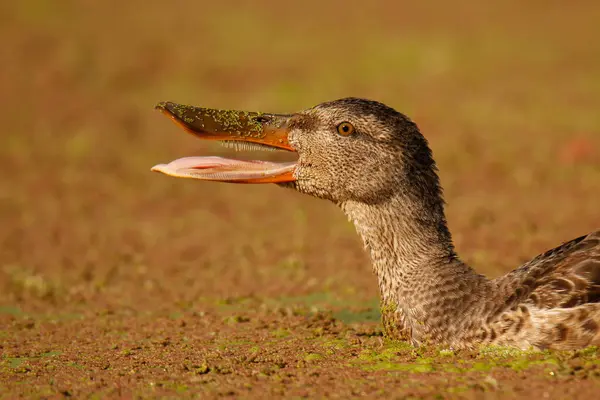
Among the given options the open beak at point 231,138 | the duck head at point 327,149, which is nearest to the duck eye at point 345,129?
the duck head at point 327,149

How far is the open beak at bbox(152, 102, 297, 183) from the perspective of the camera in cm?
555

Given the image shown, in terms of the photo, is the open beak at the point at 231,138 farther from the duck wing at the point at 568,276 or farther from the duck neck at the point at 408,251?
the duck wing at the point at 568,276

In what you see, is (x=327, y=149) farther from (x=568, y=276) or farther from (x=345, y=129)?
(x=568, y=276)

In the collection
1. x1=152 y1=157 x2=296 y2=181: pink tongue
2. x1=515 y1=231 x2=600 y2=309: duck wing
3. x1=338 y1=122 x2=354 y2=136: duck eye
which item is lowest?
x1=515 y1=231 x2=600 y2=309: duck wing

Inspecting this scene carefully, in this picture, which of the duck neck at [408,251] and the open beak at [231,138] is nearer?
the duck neck at [408,251]

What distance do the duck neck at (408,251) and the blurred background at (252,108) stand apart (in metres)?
1.87

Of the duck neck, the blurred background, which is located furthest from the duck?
the blurred background

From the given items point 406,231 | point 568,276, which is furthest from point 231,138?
point 568,276

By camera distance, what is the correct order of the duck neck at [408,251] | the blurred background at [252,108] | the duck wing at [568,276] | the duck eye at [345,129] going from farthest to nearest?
the blurred background at [252,108]
the duck eye at [345,129]
the duck neck at [408,251]
the duck wing at [568,276]

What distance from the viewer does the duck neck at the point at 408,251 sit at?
17.0ft

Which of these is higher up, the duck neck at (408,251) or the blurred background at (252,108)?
the blurred background at (252,108)

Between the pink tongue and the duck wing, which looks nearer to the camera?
the duck wing

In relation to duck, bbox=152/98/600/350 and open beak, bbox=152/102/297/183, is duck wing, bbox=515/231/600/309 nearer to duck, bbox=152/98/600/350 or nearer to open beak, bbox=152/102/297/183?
duck, bbox=152/98/600/350

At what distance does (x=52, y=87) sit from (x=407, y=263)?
33.3ft
